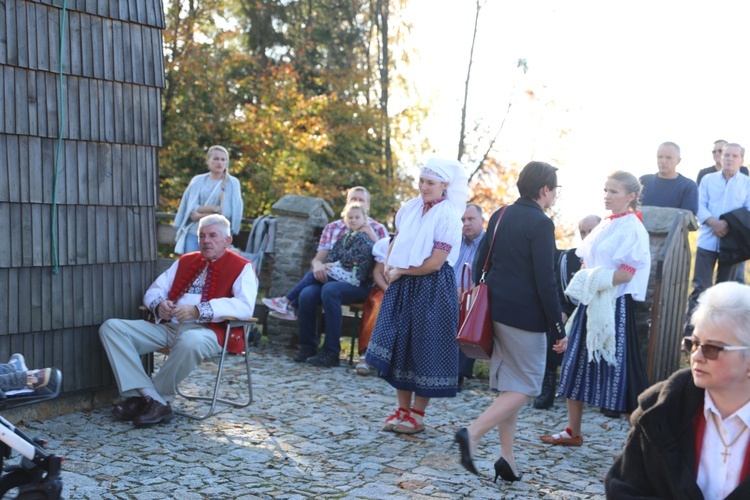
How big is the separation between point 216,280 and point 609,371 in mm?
2700

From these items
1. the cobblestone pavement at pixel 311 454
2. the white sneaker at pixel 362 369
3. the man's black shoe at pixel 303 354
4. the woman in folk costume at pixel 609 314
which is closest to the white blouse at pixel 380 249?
the white sneaker at pixel 362 369

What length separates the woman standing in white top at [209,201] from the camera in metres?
8.86

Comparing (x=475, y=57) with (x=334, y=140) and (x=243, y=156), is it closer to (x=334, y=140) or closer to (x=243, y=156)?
(x=334, y=140)

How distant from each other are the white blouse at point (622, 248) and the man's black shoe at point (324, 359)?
3.26 metres

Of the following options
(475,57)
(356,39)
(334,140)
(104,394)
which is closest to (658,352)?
(104,394)

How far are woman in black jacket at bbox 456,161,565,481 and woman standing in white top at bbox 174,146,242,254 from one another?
4545 millimetres

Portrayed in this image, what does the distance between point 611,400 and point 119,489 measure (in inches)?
120

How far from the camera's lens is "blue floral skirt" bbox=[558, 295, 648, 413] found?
571 centimetres

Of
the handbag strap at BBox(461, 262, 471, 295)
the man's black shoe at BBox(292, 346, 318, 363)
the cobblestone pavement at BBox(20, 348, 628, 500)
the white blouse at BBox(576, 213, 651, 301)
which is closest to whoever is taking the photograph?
the cobblestone pavement at BBox(20, 348, 628, 500)

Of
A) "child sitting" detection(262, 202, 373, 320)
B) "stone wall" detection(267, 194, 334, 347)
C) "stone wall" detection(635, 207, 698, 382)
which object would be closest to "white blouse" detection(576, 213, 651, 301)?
"stone wall" detection(635, 207, 698, 382)

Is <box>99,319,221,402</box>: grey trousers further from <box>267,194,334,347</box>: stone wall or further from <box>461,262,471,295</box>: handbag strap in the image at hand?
<box>267,194,334,347</box>: stone wall

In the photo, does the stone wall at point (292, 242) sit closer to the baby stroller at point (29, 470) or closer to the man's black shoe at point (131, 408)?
the man's black shoe at point (131, 408)

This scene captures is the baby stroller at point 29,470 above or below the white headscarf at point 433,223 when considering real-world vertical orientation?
below

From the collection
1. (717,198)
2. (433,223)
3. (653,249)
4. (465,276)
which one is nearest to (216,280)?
(433,223)
